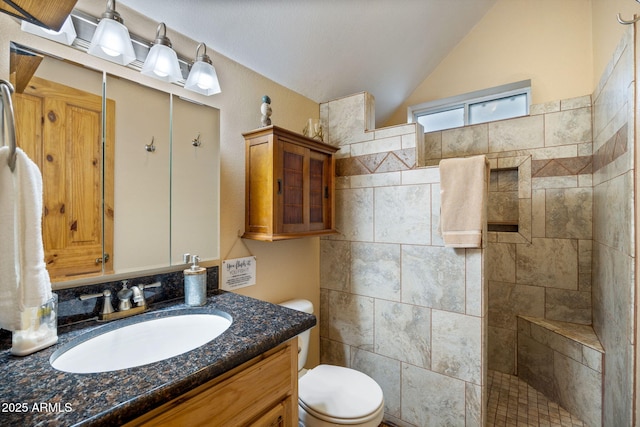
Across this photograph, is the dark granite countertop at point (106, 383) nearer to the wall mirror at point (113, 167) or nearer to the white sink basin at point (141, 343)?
the white sink basin at point (141, 343)

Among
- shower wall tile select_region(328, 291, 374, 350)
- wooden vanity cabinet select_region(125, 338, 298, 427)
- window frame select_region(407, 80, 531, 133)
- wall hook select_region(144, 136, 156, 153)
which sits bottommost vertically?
shower wall tile select_region(328, 291, 374, 350)

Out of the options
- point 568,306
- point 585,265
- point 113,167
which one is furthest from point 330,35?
point 568,306

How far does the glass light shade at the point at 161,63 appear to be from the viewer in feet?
3.79

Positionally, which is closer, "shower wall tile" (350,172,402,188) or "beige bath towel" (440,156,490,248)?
"beige bath towel" (440,156,490,248)

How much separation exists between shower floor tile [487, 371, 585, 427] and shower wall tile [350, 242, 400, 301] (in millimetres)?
1044

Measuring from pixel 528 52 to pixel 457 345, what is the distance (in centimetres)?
233

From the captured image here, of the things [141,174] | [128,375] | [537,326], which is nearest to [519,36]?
[537,326]

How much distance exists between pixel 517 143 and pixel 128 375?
274 centimetres

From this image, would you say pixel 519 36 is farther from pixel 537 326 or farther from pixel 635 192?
pixel 537 326

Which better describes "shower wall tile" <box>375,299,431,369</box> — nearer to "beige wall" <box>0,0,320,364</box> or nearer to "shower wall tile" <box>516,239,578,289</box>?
"beige wall" <box>0,0,320,364</box>

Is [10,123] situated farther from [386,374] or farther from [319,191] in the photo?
[386,374]

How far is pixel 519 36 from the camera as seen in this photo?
2.30 metres

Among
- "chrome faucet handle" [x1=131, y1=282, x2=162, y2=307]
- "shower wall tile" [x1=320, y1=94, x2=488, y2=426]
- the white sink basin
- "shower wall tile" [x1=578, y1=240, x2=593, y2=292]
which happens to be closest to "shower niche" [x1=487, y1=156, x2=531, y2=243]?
"shower wall tile" [x1=578, y1=240, x2=593, y2=292]

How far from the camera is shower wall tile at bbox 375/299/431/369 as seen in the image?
1673 millimetres
